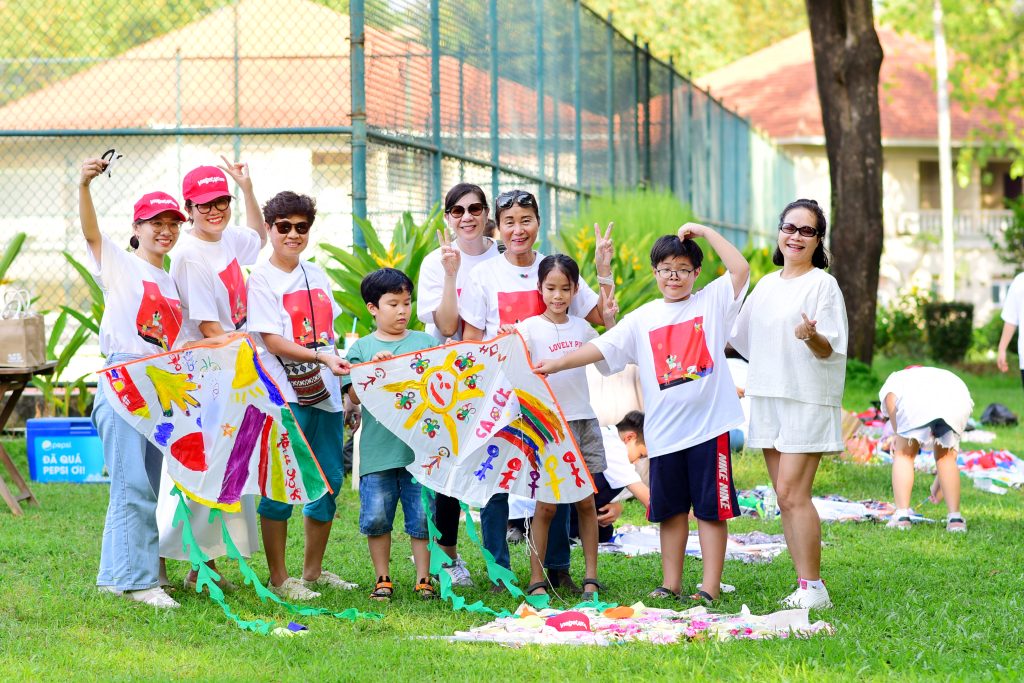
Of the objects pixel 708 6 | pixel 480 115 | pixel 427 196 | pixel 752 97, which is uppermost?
pixel 708 6

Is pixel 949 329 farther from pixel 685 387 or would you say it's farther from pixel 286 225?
pixel 286 225

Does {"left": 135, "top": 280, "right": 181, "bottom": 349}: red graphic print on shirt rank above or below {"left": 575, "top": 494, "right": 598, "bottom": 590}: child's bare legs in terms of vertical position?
above

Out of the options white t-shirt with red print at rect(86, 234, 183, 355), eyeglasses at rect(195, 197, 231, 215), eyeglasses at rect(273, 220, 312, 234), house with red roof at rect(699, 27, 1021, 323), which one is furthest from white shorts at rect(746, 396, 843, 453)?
house with red roof at rect(699, 27, 1021, 323)

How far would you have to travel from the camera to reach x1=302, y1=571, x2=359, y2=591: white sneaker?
599 cm

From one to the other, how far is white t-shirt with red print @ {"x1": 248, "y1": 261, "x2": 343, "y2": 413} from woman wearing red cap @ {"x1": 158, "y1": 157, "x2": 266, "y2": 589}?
5.7 inches

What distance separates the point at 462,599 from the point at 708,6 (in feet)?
143

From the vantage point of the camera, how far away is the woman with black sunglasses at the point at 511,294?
5.85 metres

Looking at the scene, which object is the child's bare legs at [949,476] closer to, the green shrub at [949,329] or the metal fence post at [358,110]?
the metal fence post at [358,110]

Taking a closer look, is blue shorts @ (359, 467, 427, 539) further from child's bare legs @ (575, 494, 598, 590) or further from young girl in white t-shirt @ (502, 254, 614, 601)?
child's bare legs @ (575, 494, 598, 590)

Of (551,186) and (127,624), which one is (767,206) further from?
(127,624)

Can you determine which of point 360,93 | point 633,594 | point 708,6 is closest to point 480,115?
point 360,93

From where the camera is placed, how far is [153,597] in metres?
5.61

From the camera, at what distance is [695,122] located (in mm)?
22188

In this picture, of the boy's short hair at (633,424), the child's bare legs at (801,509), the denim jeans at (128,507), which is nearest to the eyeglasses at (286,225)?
the denim jeans at (128,507)
